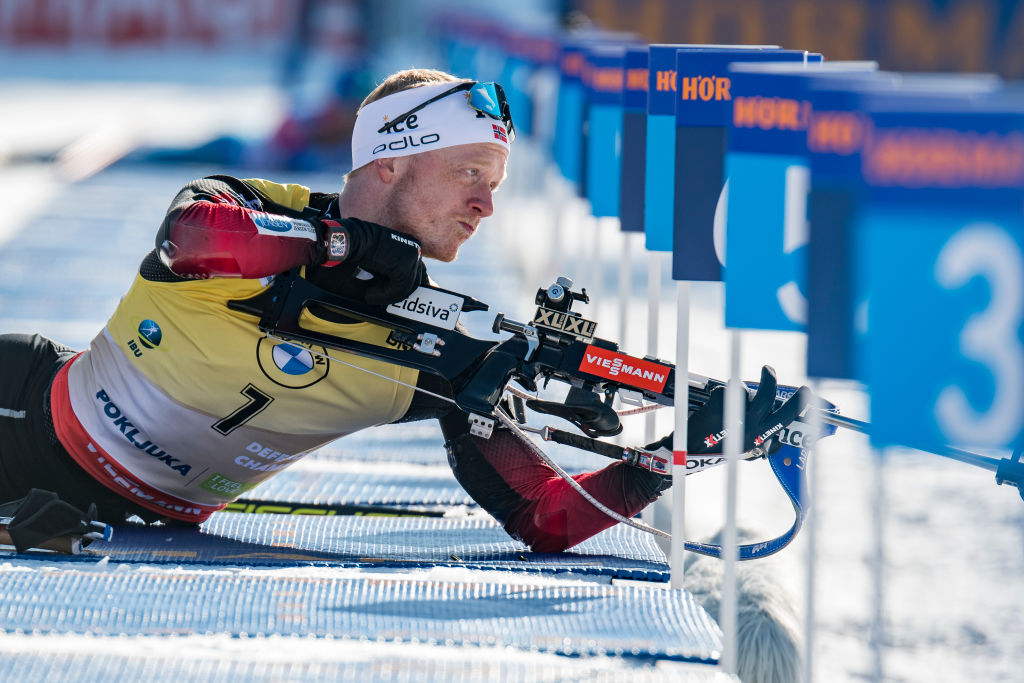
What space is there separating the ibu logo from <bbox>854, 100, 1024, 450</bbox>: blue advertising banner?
4.82 ft

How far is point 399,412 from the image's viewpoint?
3188 millimetres

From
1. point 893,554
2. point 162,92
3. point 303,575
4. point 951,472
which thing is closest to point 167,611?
point 303,575

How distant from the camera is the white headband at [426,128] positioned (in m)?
3.18

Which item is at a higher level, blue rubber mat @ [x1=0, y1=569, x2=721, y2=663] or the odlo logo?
the odlo logo

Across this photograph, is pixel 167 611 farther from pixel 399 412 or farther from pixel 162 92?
pixel 162 92

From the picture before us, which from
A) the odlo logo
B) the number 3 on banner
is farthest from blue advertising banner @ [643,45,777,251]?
the number 3 on banner

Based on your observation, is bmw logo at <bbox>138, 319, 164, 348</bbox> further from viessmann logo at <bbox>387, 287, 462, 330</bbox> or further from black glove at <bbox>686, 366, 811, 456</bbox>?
black glove at <bbox>686, 366, 811, 456</bbox>

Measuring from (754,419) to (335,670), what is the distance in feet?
3.55

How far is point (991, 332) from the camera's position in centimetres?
192

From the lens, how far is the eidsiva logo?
10.1 feet

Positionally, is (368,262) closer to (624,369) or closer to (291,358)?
(291,358)

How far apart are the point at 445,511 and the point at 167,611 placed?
119 centimetres

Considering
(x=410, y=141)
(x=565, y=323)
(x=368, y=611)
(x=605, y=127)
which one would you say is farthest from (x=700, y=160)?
(x=605, y=127)

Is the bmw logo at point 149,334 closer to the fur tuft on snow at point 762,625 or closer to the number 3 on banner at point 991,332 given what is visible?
the fur tuft on snow at point 762,625
